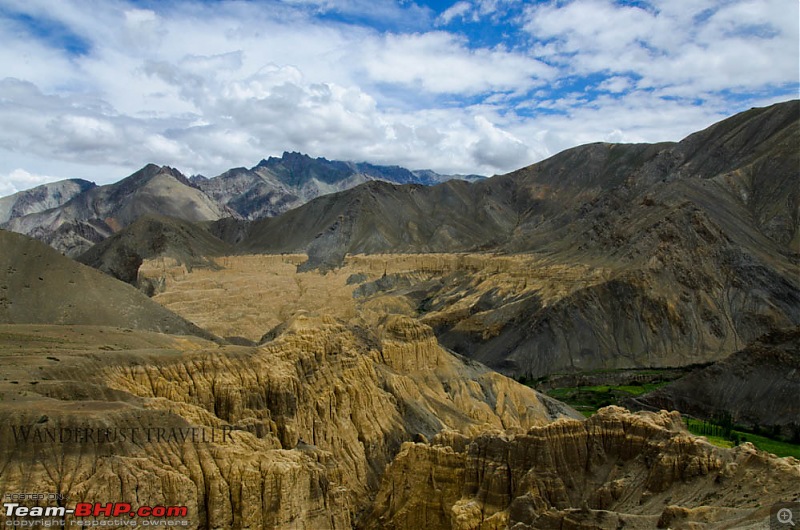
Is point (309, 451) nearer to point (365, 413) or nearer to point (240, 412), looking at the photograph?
point (240, 412)

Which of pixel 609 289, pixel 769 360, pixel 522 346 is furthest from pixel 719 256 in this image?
pixel 769 360

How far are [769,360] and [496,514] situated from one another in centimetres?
6782

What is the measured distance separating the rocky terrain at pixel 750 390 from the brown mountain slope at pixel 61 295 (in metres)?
59.2

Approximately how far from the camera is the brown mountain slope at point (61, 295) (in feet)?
234

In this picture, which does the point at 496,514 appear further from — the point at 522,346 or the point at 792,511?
the point at 522,346

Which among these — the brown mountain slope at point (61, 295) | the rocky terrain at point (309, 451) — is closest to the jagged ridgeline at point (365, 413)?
the rocky terrain at point (309, 451)

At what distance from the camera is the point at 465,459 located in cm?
3722

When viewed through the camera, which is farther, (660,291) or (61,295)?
(660,291)

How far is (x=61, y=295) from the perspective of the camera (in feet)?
243

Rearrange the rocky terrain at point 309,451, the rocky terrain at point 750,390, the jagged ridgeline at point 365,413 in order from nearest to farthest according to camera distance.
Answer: the rocky terrain at point 309,451, the jagged ridgeline at point 365,413, the rocky terrain at point 750,390

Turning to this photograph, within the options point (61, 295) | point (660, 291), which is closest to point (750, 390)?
point (660, 291)

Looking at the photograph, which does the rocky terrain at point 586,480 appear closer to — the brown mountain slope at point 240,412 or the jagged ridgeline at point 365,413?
the jagged ridgeline at point 365,413

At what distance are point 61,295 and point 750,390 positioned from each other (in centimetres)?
7977

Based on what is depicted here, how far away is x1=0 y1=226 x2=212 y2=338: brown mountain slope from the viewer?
71188mm
